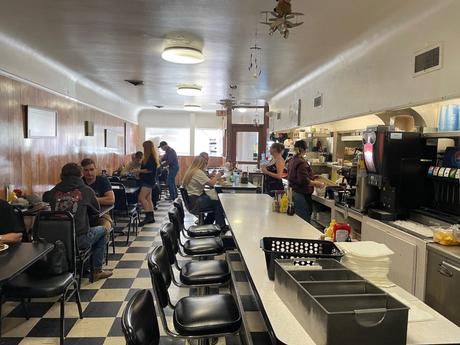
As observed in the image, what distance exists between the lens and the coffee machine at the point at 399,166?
9.97 feet

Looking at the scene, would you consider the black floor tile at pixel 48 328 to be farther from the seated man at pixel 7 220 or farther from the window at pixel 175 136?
the window at pixel 175 136

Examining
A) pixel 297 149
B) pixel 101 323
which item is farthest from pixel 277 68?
pixel 101 323

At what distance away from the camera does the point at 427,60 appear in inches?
117

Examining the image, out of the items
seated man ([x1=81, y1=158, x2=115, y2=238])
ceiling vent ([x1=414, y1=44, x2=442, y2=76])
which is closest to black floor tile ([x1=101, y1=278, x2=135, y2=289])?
seated man ([x1=81, y1=158, x2=115, y2=238])

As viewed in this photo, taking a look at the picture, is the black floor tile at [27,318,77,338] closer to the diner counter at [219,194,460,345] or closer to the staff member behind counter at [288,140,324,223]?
the diner counter at [219,194,460,345]

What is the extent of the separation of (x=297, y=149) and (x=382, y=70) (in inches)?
52.8

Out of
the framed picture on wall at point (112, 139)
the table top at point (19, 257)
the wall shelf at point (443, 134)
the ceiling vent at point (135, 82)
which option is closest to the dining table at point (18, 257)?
the table top at point (19, 257)

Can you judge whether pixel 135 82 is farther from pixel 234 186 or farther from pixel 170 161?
pixel 234 186

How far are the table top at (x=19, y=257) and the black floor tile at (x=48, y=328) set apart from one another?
712mm

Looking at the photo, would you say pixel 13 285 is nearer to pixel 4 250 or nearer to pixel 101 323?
pixel 4 250

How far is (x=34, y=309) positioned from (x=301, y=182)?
10.0ft

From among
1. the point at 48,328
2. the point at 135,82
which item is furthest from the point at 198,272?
the point at 135,82

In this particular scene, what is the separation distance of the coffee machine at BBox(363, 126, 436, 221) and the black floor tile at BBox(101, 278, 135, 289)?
98.8 inches

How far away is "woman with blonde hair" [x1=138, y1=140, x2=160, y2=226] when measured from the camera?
623 centimetres
